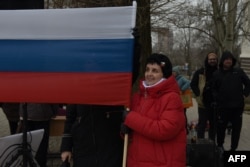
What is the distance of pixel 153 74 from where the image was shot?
11.6 feet

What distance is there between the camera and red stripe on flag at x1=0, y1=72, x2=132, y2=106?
3586 millimetres

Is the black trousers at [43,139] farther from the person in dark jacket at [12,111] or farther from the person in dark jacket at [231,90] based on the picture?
the person in dark jacket at [231,90]

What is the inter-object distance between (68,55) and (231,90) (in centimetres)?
491

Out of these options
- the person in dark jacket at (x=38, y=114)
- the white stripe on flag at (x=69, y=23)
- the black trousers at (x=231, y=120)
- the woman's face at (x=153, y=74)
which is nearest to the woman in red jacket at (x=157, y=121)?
the woman's face at (x=153, y=74)

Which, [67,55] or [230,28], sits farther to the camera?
[230,28]

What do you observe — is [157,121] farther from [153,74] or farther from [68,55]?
[68,55]

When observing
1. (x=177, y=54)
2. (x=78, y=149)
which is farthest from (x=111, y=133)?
(x=177, y=54)

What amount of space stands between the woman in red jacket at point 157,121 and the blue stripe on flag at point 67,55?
0.78 feet

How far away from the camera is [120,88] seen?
11.8ft

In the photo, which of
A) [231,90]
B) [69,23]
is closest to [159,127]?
[69,23]

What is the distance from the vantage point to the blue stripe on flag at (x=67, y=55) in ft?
11.8

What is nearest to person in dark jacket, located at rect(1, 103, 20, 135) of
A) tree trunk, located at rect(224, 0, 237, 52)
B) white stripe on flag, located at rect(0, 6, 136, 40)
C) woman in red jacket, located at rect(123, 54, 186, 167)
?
white stripe on flag, located at rect(0, 6, 136, 40)

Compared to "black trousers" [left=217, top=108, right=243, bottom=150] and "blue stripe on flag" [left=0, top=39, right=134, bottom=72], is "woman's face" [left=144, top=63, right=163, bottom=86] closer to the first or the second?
"blue stripe on flag" [left=0, top=39, right=134, bottom=72]

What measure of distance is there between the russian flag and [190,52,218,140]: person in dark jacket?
4.84 metres
